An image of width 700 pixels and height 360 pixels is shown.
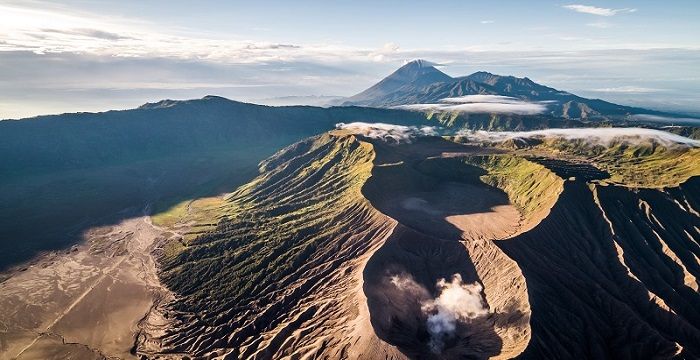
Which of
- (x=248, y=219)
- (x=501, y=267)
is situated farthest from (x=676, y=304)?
(x=248, y=219)

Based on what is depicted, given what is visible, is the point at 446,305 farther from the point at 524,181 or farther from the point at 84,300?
the point at 84,300

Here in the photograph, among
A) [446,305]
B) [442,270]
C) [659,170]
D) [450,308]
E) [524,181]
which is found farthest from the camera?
[659,170]

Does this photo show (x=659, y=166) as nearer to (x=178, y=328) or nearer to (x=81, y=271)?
(x=178, y=328)

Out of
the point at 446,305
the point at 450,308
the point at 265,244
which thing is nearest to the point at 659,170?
the point at 446,305

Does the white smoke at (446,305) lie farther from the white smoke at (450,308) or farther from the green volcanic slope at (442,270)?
the green volcanic slope at (442,270)

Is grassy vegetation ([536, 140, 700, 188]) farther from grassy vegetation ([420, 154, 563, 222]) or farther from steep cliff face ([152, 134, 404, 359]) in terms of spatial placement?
steep cliff face ([152, 134, 404, 359])

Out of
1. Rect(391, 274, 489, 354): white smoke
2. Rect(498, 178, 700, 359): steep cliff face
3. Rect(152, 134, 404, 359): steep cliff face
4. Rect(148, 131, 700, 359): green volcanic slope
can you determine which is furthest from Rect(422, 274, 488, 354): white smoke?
Rect(152, 134, 404, 359): steep cliff face
